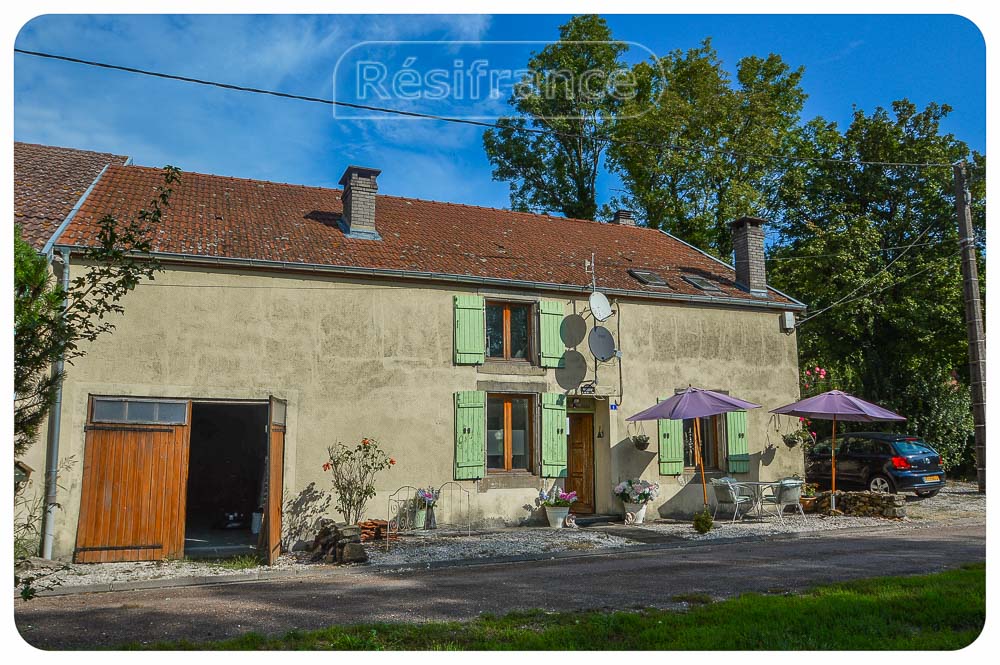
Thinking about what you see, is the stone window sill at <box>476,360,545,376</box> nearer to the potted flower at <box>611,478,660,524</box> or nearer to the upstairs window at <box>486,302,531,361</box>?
the upstairs window at <box>486,302,531,361</box>

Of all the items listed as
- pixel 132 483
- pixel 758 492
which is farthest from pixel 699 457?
pixel 132 483

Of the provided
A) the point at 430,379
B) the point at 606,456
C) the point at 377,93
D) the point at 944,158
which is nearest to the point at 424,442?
the point at 430,379

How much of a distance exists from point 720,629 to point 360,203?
949cm

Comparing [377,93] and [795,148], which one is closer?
[377,93]

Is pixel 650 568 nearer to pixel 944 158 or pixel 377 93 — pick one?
pixel 377 93

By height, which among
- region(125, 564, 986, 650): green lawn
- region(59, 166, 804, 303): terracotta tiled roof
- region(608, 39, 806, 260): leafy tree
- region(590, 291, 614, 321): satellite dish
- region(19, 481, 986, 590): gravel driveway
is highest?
region(608, 39, 806, 260): leafy tree

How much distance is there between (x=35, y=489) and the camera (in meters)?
8.66

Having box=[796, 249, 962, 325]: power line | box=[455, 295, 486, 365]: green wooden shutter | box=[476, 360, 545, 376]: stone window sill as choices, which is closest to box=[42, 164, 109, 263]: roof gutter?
box=[455, 295, 486, 365]: green wooden shutter

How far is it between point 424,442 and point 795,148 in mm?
14673

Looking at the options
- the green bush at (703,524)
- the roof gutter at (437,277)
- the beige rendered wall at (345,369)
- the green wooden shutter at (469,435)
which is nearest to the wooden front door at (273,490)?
the beige rendered wall at (345,369)

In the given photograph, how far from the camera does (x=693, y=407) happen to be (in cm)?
1145

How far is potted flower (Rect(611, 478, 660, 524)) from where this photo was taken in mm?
11859

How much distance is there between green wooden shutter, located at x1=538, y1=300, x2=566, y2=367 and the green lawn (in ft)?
22.1

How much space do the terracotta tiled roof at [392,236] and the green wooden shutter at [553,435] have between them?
195cm
